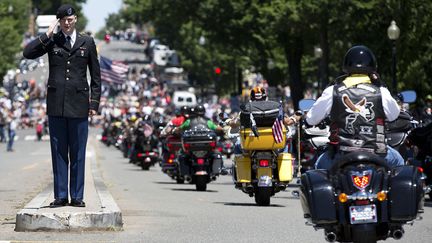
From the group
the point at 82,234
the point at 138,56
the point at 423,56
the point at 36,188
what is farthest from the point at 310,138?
the point at 138,56

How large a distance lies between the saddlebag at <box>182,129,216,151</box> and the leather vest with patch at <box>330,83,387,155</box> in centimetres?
1342

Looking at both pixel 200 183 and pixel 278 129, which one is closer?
pixel 278 129

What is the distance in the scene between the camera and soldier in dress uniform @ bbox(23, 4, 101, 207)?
44.7 ft

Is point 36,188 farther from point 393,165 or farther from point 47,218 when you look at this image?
point 393,165

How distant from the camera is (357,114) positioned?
1041 cm

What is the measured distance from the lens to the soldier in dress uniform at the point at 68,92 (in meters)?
13.6

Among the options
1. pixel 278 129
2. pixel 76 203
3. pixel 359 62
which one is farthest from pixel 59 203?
pixel 278 129

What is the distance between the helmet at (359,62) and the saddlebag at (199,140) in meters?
13.2

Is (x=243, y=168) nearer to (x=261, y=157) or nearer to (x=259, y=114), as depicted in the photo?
(x=261, y=157)

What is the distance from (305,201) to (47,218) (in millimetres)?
3510

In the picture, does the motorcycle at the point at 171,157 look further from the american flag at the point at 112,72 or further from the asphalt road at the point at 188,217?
the american flag at the point at 112,72

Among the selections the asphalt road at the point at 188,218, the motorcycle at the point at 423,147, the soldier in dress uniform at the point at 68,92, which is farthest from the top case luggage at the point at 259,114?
the soldier in dress uniform at the point at 68,92

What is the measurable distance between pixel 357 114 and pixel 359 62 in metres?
0.49

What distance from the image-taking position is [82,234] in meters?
13.0
